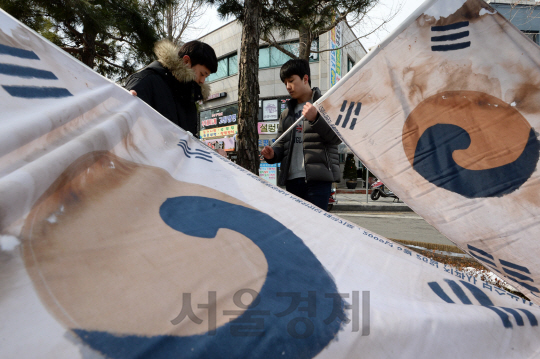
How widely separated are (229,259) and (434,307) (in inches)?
19.0

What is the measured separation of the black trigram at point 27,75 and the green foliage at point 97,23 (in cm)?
399

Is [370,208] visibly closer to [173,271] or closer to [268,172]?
[268,172]

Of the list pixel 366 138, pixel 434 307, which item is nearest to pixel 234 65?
pixel 366 138

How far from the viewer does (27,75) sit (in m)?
0.91

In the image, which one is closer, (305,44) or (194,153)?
(194,153)

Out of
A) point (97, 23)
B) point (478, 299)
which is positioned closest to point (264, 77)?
point (97, 23)

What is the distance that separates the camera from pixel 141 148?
1.06m

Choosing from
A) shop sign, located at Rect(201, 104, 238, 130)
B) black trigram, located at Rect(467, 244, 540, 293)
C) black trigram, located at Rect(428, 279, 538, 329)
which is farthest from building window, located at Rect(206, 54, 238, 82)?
black trigram, located at Rect(428, 279, 538, 329)

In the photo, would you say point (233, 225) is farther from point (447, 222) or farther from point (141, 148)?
point (447, 222)

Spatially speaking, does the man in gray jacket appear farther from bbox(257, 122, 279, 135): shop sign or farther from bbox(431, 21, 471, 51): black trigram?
bbox(257, 122, 279, 135): shop sign

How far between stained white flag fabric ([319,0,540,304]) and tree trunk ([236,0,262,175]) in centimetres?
156

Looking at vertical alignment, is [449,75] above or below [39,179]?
above

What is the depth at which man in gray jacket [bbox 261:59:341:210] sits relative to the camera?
1.77m

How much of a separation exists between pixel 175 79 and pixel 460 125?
1521 mm
